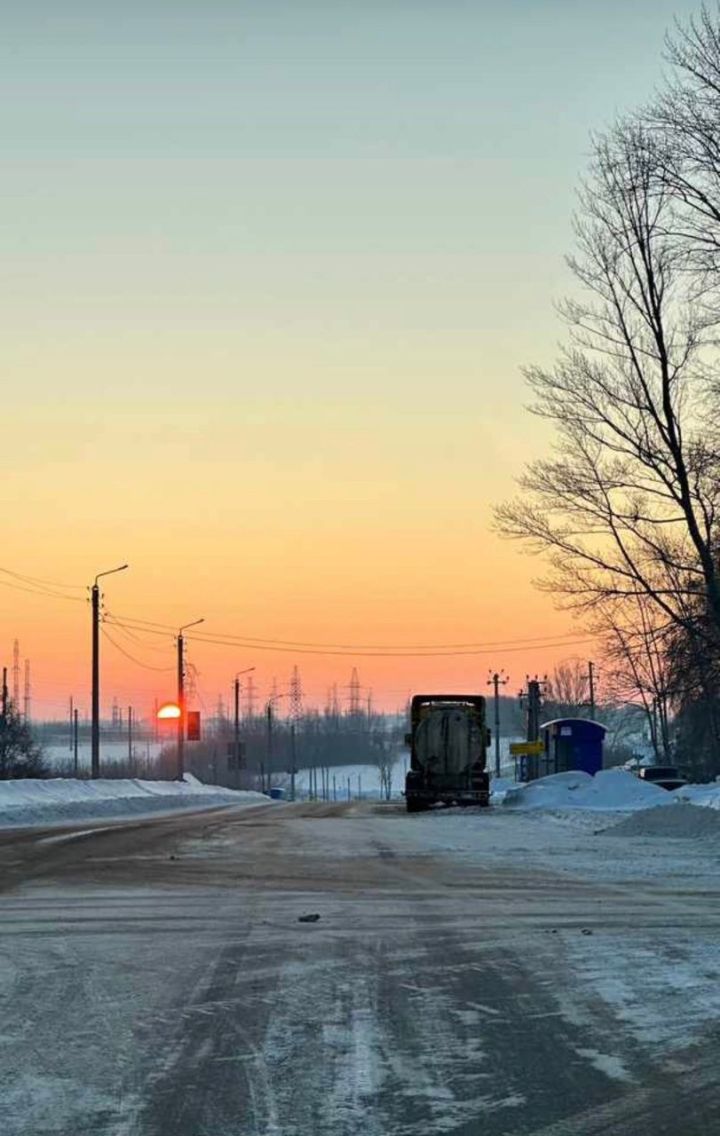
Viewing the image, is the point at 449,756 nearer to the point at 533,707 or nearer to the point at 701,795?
the point at 701,795

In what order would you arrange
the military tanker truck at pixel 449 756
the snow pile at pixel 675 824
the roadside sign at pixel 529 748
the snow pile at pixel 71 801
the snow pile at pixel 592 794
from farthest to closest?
the roadside sign at pixel 529 748 → the military tanker truck at pixel 449 756 → the snow pile at pixel 592 794 → the snow pile at pixel 71 801 → the snow pile at pixel 675 824

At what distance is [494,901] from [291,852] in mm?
7655

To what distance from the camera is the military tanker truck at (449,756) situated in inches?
1642

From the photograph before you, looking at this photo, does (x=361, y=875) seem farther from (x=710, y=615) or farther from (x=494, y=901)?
(x=710, y=615)

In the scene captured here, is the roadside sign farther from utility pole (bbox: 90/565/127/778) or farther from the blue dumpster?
utility pole (bbox: 90/565/127/778)

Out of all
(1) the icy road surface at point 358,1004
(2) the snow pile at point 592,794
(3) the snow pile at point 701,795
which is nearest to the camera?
(1) the icy road surface at point 358,1004

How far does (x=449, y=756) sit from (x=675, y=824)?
55.5 feet

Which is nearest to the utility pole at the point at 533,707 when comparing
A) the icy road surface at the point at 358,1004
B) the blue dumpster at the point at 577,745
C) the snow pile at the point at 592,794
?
the blue dumpster at the point at 577,745

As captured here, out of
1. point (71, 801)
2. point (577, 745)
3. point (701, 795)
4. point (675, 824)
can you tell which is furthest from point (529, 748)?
point (675, 824)

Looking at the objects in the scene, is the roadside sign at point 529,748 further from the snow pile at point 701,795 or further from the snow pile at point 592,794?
the snow pile at point 701,795

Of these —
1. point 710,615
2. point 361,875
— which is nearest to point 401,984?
point 361,875

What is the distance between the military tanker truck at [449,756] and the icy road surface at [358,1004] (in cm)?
2505

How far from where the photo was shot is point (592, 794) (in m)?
39.9

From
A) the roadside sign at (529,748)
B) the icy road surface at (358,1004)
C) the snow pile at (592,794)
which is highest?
the roadside sign at (529,748)
